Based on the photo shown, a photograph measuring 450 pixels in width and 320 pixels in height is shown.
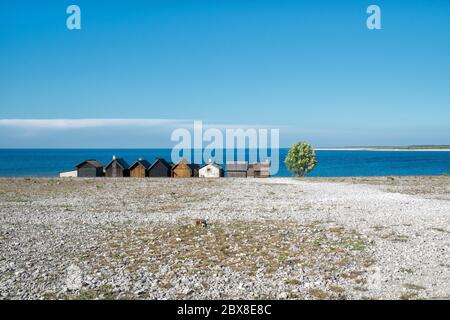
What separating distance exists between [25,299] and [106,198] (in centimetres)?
2669

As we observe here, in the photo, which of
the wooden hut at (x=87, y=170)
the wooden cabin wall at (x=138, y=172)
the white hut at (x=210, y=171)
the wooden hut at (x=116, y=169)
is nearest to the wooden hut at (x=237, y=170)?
the white hut at (x=210, y=171)

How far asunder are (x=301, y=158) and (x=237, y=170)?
35.1m

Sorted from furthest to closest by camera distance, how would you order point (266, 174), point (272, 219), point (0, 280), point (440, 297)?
point (266, 174), point (272, 219), point (0, 280), point (440, 297)

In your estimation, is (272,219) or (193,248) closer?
(193,248)

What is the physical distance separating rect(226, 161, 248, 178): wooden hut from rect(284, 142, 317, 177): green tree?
31.5 meters

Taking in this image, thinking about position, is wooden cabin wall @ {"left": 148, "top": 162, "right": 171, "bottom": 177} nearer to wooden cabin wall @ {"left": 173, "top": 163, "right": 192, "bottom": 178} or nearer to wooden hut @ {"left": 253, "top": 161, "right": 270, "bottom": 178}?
wooden cabin wall @ {"left": 173, "top": 163, "right": 192, "bottom": 178}

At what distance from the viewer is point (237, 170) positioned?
86062 millimetres

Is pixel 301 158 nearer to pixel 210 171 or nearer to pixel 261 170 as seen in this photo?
pixel 261 170

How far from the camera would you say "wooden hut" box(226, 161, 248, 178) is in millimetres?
85812

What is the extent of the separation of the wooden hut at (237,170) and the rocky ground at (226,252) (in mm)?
55586

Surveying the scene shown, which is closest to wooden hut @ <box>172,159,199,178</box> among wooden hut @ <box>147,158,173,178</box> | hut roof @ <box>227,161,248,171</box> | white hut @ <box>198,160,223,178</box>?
wooden hut @ <box>147,158,173,178</box>
